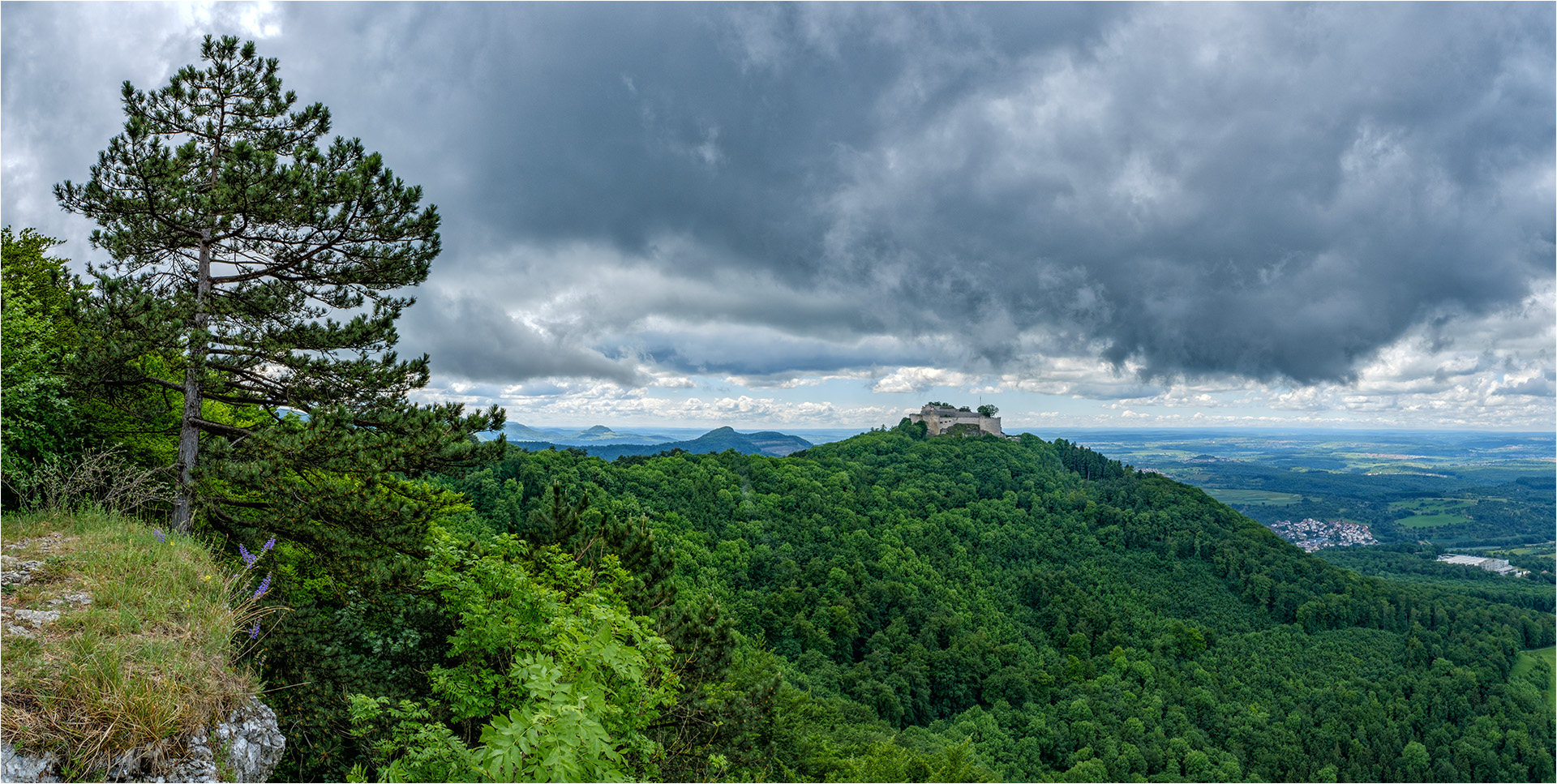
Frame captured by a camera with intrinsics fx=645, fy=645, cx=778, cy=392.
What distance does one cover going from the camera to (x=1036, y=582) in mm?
72750

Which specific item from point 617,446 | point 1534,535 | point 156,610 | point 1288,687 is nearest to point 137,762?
point 156,610

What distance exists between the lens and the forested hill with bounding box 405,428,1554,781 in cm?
5097

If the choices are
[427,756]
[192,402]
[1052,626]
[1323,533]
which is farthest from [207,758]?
[1323,533]

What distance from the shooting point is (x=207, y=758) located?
5238 millimetres

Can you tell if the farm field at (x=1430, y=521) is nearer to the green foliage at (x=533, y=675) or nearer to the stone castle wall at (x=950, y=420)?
the stone castle wall at (x=950, y=420)

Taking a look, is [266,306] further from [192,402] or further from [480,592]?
[480,592]

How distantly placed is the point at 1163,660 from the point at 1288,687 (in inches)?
490

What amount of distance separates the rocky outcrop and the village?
17848 cm

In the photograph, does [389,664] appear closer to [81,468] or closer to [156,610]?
[156,610]

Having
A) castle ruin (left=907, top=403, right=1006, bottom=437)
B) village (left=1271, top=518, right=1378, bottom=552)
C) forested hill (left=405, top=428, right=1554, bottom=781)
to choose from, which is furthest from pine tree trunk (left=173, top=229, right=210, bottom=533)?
village (left=1271, top=518, right=1378, bottom=552)

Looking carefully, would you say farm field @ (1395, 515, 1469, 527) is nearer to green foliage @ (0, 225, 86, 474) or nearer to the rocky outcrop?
the rocky outcrop

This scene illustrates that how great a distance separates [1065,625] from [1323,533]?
135808mm

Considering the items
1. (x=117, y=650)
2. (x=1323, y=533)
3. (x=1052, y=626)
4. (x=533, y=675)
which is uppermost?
(x=117, y=650)

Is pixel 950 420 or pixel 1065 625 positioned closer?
pixel 1065 625
